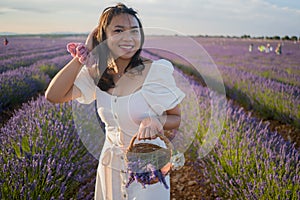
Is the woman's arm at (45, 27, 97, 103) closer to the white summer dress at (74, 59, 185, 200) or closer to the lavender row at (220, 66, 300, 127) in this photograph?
the white summer dress at (74, 59, 185, 200)

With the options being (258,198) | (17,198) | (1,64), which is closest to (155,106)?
(17,198)

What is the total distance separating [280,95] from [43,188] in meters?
4.19

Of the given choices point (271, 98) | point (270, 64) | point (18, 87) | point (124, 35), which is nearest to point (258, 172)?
point (124, 35)

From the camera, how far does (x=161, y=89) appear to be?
126 centimetres

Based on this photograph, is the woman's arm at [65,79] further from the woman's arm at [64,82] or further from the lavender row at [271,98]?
the lavender row at [271,98]

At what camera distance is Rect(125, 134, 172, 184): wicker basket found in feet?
3.95

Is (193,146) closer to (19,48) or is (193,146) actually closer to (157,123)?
(157,123)

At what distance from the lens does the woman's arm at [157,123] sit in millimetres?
1113

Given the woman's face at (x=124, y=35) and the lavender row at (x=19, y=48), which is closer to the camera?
the woman's face at (x=124, y=35)

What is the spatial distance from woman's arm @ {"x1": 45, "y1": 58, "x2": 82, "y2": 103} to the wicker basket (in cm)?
38

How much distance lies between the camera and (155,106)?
1244mm

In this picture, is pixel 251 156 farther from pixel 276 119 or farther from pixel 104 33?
pixel 276 119

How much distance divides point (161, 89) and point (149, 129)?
0.21 metres

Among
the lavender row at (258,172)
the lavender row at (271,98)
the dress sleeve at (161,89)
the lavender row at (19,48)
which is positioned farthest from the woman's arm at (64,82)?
the lavender row at (19,48)
